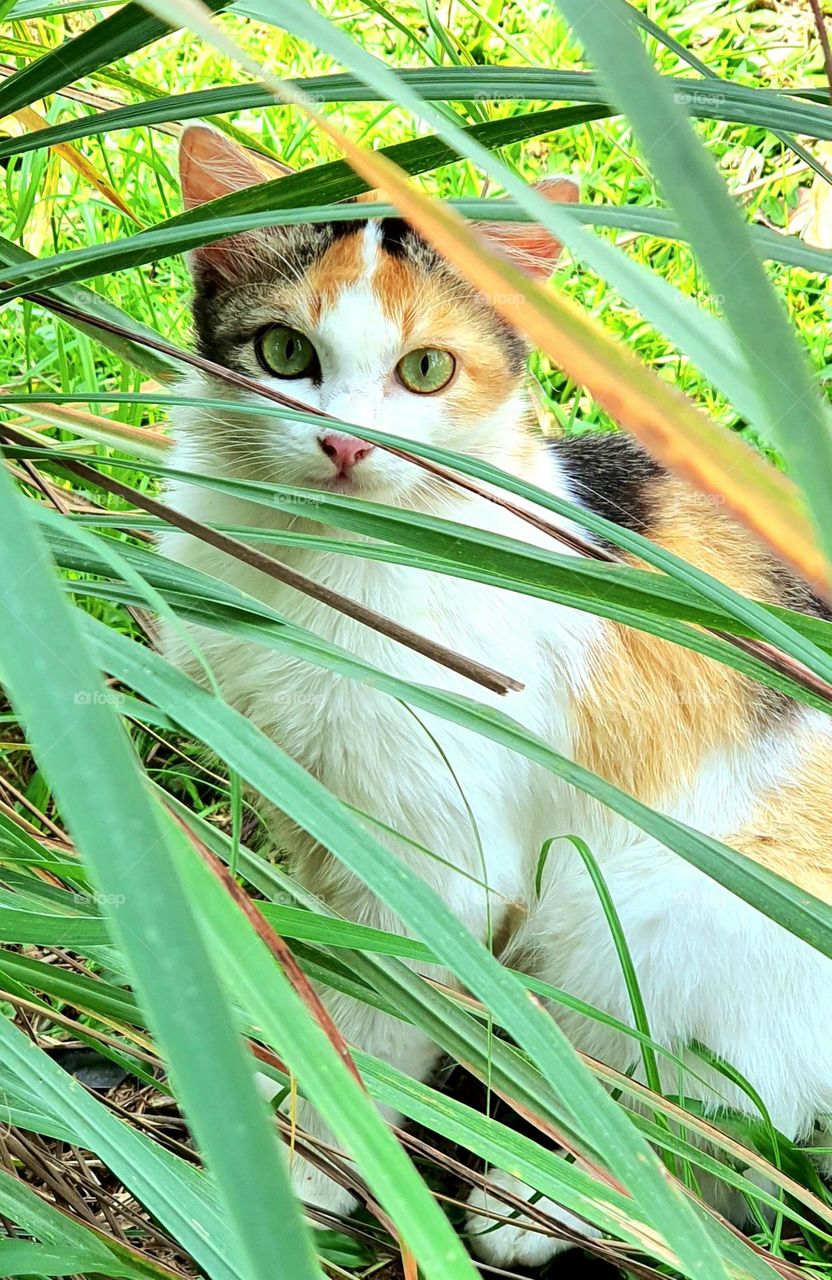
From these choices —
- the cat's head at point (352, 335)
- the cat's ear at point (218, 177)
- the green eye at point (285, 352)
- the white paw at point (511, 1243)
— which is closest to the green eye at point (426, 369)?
the cat's head at point (352, 335)

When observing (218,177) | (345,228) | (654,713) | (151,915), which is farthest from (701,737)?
(151,915)

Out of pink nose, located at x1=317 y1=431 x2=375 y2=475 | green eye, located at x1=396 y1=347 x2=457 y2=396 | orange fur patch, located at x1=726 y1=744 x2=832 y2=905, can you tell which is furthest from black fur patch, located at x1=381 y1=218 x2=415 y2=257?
orange fur patch, located at x1=726 y1=744 x2=832 y2=905

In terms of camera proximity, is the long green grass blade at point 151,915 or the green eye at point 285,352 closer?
the long green grass blade at point 151,915

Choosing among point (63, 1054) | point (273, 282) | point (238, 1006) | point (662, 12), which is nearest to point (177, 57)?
point (662, 12)

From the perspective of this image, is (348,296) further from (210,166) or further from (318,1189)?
(318,1189)

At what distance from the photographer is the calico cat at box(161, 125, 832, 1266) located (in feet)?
4.18

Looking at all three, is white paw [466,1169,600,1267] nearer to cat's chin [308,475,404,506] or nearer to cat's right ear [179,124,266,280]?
cat's chin [308,475,404,506]

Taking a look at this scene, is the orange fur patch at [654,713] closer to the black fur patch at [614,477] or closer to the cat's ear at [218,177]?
the black fur patch at [614,477]

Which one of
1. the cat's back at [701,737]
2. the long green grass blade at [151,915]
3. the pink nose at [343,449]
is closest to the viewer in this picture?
the long green grass blade at [151,915]

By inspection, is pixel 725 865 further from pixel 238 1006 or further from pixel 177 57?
pixel 177 57

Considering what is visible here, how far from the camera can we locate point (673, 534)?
1464 mm

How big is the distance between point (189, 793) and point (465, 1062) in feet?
3.38

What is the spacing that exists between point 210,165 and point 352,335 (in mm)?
250

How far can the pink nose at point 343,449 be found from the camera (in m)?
1.19
